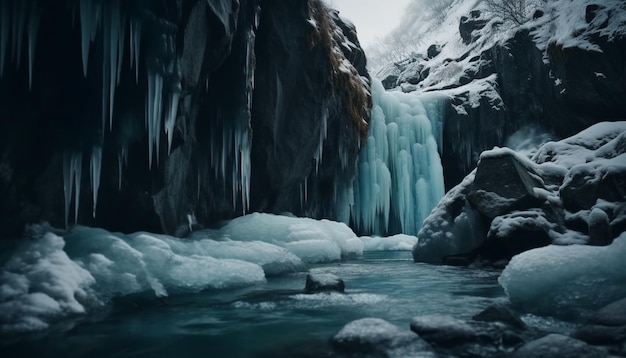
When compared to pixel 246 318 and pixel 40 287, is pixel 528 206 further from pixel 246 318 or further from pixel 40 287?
pixel 40 287

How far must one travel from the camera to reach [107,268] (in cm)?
616

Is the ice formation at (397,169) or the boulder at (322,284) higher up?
the ice formation at (397,169)

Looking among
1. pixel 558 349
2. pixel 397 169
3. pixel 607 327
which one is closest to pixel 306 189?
pixel 397 169

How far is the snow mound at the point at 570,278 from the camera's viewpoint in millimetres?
4430

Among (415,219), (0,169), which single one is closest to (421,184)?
(415,219)

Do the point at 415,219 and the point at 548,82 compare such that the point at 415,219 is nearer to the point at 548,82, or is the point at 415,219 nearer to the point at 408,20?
the point at 548,82

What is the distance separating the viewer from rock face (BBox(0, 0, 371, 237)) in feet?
20.8

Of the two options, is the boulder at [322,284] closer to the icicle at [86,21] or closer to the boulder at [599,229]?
the icicle at [86,21]

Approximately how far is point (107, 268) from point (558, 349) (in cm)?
593

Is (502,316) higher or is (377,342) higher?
(502,316)

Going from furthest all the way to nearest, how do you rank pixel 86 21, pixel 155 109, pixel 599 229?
pixel 599 229
pixel 155 109
pixel 86 21

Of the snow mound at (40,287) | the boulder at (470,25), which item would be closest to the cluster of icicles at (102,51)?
the snow mound at (40,287)

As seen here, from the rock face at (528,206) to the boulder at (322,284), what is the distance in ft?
17.1

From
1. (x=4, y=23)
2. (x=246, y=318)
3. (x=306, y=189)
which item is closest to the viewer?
(x=4, y=23)
